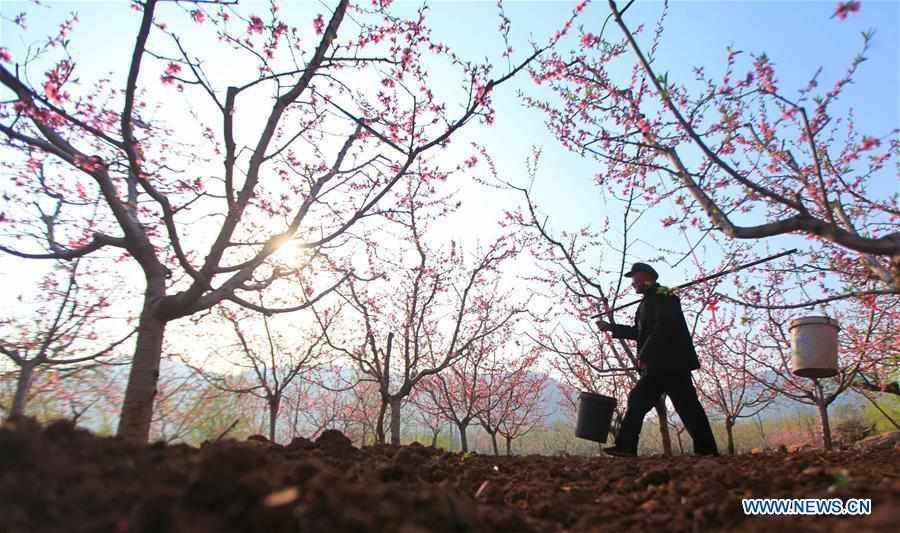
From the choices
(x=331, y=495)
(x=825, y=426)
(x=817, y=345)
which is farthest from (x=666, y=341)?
(x=825, y=426)

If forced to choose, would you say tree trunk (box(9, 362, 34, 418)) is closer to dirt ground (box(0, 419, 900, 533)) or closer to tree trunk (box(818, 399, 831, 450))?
dirt ground (box(0, 419, 900, 533))

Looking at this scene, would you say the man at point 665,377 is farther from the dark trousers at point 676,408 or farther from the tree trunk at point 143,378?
the tree trunk at point 143,378

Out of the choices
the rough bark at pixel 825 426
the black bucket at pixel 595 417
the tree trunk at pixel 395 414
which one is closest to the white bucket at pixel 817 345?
the black bucket at pixel 595 417

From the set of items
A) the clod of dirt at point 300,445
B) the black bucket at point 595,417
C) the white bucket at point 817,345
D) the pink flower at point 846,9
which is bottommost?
the clod of dirt at point 300,445

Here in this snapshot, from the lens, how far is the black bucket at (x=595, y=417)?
15.5 ft

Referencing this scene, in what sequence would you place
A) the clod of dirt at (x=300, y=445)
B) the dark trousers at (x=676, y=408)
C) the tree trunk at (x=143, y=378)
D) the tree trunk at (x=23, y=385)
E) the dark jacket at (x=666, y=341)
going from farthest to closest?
the tree trunk at (x=23, y=385), the dark jacket at (x=666, y=341), the dark trousers at (x=676, y=408), the tree trunk at (x=143, y=378), the clod of dirt at (x=300, y=445)

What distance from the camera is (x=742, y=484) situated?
2.14 m

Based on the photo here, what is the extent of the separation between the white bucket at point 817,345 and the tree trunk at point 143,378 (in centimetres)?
562

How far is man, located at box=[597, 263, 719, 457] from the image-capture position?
4277 mm

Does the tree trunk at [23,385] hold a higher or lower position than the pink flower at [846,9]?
lower

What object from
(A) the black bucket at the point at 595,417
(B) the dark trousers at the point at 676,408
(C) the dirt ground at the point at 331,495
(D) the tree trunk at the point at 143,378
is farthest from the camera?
(A) the black bucket at the point at 595,417

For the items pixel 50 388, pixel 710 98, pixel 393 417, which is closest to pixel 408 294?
pixel 393 417

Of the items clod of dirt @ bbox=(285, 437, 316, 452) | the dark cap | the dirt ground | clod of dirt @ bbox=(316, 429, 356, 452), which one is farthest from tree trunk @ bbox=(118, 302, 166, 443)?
the dark cap

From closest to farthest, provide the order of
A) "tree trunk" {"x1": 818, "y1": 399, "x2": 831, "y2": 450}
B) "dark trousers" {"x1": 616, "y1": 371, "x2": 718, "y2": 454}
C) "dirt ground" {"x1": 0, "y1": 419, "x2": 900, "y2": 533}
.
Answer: "dirt ground" {"x1": 0, "y1": 419, "x2": 900, "y2": 533} < "dark trousers" {"x1": 616, "y1": 371, "x2": 718, "y2": 454} < "tree trunk" {"x1": 818, "y1": 399, "x2": 831, "y2": 450}
